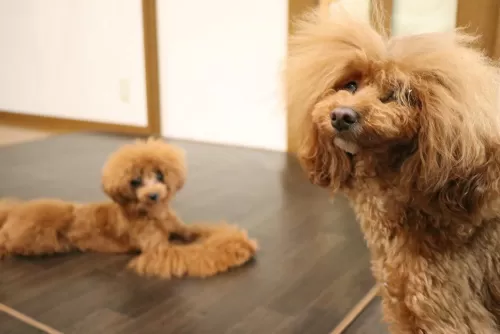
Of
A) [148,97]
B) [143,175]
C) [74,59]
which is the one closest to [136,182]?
[143,175]

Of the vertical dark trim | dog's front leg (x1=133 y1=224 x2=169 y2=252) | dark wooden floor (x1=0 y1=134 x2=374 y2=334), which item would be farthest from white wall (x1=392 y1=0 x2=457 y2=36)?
the vertical dark trim

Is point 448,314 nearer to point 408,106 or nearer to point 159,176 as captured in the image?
point 408,106

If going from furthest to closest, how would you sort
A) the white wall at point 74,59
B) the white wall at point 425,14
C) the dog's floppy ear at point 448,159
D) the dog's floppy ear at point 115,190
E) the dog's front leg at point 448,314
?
the white wall at point 74,59
the white wall at point 425,14
the dog's floppy ear at point 115,190
the dog's front leg at point 448,314
the dog's floppy ear at point 448,159

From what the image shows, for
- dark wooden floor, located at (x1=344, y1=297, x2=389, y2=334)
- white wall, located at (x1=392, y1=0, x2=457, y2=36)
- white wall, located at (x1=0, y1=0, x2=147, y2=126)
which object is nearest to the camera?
dark wooden floor, located at (x1=344, y1=297, x2=389, y2=334)

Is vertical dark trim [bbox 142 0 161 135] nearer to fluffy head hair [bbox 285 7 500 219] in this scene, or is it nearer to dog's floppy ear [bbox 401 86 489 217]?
fluffy head hair [bbox 285 7 500 219]

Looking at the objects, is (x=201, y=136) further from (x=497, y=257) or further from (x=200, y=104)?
(x=497, y=257)

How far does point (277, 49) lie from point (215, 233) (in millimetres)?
1398

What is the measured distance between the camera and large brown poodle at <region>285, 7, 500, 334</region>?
729 mm

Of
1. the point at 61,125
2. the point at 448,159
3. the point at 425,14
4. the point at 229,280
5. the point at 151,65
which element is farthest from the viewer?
the point at 61,125

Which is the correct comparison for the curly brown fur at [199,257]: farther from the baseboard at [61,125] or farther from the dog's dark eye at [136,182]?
the baseboard at [61,125]

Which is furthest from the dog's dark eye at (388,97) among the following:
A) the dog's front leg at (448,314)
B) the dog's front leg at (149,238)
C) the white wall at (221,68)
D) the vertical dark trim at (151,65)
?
the vertical dark trim at (151,65)

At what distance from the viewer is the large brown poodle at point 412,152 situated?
729mm

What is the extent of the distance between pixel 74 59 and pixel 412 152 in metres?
3.19

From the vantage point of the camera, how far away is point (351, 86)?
82 centimetres
